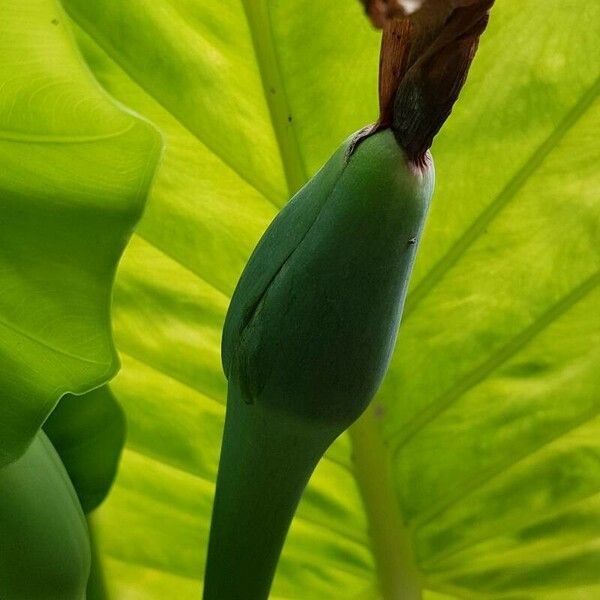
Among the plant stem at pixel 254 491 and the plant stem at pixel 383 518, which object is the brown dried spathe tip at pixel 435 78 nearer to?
the plant stem at pixel 254 491

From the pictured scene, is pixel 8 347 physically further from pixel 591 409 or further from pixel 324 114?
pixel 591 409

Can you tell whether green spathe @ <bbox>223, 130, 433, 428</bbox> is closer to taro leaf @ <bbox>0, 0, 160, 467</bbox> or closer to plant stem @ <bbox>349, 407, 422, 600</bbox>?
taro leaf @ <bbox>0, 0, 160, 467</bbox>

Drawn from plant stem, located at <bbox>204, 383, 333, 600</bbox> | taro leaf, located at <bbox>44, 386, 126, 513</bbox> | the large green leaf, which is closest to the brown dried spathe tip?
plant stem, located at <bbox>204, 383, 333, 600</bbox>

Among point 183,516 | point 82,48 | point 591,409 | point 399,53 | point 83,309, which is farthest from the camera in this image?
point 183,516

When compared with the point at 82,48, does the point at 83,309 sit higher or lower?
lower

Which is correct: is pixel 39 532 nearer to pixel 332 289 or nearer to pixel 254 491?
pixel 254 491

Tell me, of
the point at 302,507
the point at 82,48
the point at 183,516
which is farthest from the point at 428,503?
the point at 82,48

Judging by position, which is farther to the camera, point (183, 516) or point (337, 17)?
point (183, 516)

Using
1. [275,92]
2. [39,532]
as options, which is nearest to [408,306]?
[275,92]
